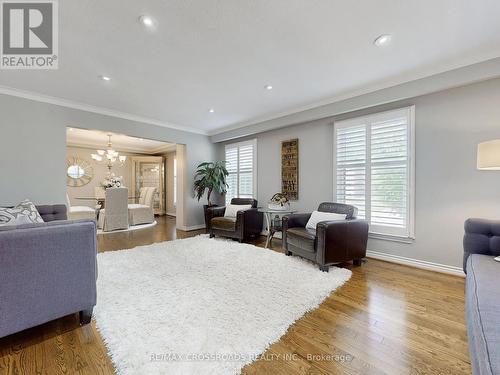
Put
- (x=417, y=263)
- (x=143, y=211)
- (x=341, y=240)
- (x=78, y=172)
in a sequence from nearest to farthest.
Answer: (x=341, y=240)
(x=417, y=263)
(x=143, y=211)
(x=78, y=172)

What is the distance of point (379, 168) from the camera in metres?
3.30

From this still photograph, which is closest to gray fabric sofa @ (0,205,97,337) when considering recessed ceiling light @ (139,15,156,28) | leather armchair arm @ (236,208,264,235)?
recessed ceiling light @ (139,15,156,28)

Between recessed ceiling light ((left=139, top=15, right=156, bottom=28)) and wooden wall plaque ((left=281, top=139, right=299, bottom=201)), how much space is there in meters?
3.01

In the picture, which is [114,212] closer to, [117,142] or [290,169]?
[117,142]

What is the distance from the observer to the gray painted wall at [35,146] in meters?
3.25

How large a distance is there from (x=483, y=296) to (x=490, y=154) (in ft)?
4.48

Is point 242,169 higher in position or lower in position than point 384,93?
lower

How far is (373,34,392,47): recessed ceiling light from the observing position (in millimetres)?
2100

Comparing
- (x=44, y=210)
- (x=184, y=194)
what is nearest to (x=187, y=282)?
(x=44, y=210)

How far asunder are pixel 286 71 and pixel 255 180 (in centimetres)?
268

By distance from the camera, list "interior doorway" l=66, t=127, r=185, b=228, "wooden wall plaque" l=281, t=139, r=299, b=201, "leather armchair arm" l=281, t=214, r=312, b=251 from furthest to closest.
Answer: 1. "interior doorway" l=66, t=127, r=185, b=228
2. "wooden wall plaque" l=281, t=139, r=299, b=201
3. "leather armchair arm" l=281, t=214, r=312, b=251

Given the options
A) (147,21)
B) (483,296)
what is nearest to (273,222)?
(483,296)

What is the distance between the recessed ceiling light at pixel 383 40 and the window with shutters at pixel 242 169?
313 centimetres

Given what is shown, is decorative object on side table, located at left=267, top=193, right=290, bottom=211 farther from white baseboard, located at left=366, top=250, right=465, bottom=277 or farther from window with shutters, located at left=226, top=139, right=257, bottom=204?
white baseboard, located at left=366, top=250, right=465, bottom=277
